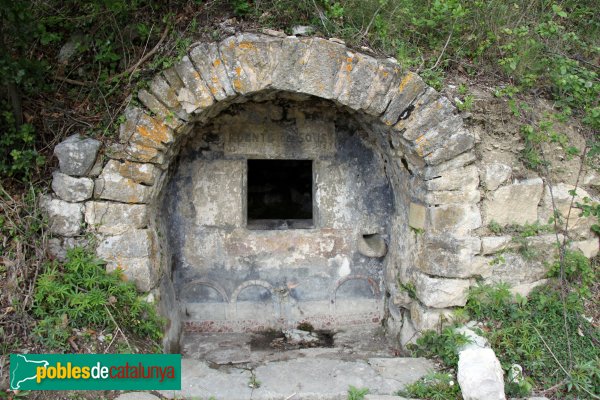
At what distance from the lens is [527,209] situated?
381 centimetres

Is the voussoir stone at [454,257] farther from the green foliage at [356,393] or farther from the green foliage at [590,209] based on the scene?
the green foliage at [356,393]

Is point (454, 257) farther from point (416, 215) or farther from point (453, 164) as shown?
point (453, 164)

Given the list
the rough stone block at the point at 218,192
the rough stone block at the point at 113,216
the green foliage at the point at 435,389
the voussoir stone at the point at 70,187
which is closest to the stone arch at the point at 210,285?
the rough stone block at the point at 218,192

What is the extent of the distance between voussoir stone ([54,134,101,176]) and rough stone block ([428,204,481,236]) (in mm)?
2537

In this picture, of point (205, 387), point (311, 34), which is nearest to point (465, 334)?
point (205, 387)

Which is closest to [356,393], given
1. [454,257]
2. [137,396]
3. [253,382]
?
[253,382]

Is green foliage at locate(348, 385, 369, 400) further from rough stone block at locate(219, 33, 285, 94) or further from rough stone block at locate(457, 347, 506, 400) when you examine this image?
rough stone block at locate(219, 33, 285, 94)

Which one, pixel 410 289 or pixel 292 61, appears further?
pixel 410 289

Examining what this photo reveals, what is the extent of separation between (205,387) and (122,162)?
1.68m

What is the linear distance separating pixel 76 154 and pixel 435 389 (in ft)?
9.68

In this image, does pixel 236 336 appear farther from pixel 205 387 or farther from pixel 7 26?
pixel 7 26

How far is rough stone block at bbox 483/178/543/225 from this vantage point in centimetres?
374

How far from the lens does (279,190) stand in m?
7.62

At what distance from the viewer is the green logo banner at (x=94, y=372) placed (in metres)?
2.95
